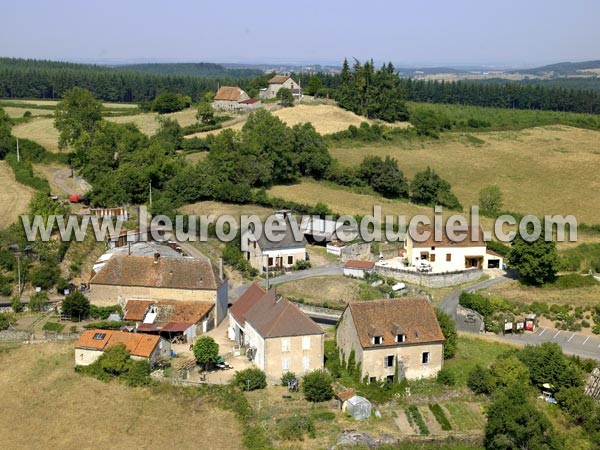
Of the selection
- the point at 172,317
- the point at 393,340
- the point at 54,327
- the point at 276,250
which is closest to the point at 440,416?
the point at 393,340

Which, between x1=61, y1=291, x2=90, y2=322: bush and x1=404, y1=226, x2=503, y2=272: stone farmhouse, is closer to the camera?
x1=61, y1=291, x2=90, y2=322: bush

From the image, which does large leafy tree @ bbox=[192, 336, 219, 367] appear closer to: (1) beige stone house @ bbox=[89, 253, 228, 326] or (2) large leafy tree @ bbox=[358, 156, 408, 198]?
(1) beige stone house @ bbox=[89, 253, 228, 326]

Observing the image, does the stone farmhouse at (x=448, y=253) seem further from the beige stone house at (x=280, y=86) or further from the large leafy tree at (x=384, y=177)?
the beige stone house at (x=280, y=86)

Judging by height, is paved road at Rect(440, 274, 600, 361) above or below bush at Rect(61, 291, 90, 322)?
below

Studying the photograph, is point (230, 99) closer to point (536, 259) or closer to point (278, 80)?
point (278, 80)

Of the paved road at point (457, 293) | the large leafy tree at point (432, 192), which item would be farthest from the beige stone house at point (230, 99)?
the paved road at point (457, 293)

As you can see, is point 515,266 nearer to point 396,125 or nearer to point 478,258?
point 478,258

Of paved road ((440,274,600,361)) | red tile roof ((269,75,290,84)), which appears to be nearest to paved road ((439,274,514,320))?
paved road ((440,274,600,361))
